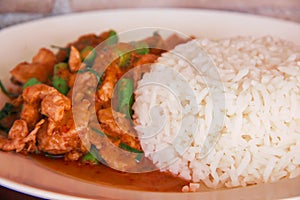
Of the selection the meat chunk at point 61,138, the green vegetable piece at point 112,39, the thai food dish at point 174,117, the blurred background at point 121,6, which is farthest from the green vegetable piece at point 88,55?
the blurred background at point 121,6

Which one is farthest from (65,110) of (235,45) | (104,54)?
(235,45)

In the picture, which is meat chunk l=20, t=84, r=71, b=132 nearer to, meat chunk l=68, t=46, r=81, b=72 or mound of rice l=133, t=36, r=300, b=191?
meat chunk l=68, t=46, r=81, b=72

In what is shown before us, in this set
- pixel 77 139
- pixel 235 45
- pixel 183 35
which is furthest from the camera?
pixel 183 35

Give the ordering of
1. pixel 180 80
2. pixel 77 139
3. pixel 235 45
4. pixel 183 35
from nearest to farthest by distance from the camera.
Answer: pixel 77 139 < pixel 180 80 < pixel 235 45 < pixel 183 35

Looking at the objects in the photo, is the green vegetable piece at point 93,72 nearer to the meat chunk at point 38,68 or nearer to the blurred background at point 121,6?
the meat chunk at point 38,68

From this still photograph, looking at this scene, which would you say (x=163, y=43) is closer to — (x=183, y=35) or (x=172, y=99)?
(x=183, y=35)

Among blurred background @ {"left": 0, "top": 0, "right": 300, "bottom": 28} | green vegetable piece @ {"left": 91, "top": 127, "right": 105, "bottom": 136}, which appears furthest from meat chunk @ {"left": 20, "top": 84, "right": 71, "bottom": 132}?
blurred background @ {"left": 0, "top": 0, "right": 300, "bottom": 28}

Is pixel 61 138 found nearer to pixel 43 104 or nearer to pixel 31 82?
pixel 43 104

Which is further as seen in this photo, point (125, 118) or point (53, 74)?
point (53, 74)
